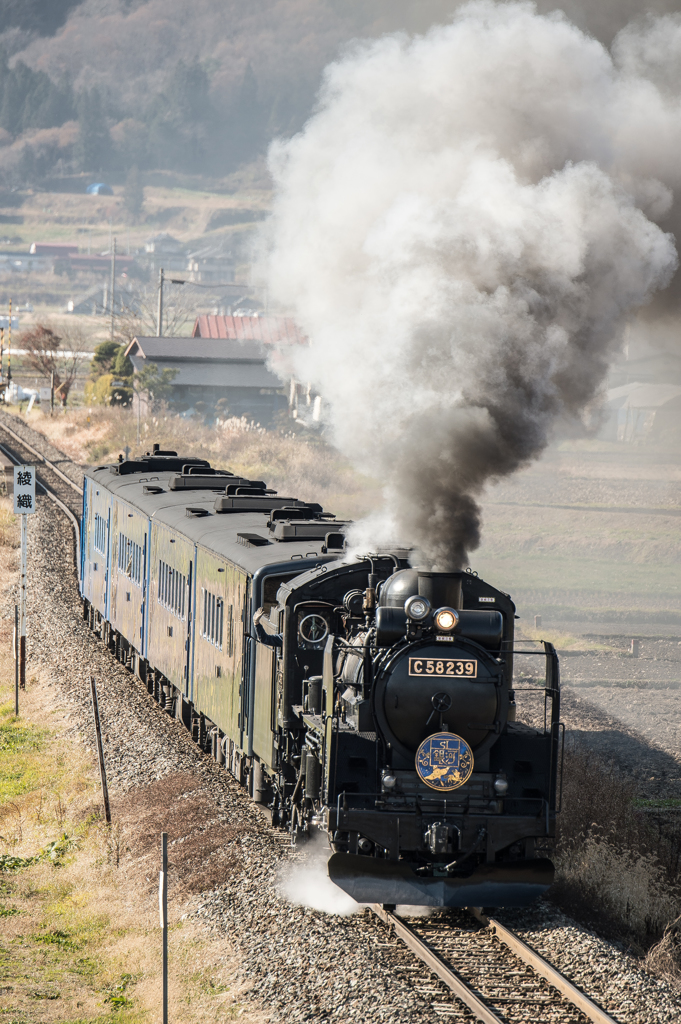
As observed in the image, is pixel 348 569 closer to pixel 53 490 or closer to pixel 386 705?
pixel 386 705

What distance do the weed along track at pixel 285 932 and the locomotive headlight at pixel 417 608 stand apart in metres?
2.72

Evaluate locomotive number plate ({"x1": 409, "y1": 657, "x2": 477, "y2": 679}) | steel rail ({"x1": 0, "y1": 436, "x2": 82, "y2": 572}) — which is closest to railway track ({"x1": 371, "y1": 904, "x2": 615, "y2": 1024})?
locomotive number plate ({"x1": 409, "y1": 657, "x2": 477, "y2": 679})

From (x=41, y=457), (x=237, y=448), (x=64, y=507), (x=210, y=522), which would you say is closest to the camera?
(x=210, y=522)

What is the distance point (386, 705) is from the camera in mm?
10016

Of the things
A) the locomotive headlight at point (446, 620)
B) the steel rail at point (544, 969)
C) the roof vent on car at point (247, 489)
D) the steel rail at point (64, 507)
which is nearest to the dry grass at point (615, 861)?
the steel rail at point (544, 969)

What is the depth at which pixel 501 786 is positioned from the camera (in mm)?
10211

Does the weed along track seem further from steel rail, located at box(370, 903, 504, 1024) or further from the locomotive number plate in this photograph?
the locomotive number plate

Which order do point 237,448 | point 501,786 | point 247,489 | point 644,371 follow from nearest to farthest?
1. point 501,786
2. point 247,489
3. point 644,371
4. point 237,448

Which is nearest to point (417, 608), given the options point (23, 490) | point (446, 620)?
point (446, 620)

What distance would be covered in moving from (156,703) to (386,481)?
28.5 feet

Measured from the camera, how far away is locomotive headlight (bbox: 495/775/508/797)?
10.2 metres

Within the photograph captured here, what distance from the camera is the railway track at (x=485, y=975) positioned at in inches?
347

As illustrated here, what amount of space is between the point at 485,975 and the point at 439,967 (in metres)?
0.44

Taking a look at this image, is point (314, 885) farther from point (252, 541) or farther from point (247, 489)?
point (247, 489)
